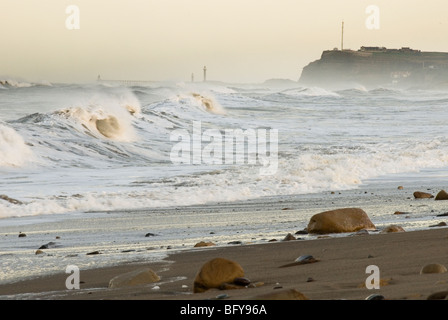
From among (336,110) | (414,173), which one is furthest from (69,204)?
(336,110)

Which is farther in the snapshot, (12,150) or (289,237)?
(12,150)

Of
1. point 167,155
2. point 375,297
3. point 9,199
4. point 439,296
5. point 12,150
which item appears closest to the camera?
point 439,296

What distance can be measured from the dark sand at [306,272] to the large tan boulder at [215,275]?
53 mm

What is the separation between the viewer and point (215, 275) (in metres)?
4.12

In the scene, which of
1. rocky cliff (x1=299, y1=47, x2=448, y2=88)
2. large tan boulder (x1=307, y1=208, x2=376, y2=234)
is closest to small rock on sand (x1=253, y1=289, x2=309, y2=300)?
large tan boulder (x1=307, y1=208, x2=376, y2=234)

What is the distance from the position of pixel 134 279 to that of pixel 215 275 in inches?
30.1

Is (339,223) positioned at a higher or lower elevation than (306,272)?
lower

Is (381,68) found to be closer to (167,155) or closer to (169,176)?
(167,155)

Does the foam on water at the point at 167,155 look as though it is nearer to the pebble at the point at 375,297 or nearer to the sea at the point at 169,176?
the sea at the point at 169,176

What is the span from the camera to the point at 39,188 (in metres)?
12.0

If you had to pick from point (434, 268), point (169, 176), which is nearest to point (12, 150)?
point (169, 176)

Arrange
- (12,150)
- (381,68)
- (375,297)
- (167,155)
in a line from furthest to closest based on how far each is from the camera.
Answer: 1. (381,68)
2. (167,155)
3. (12,150)
4. (375,297)

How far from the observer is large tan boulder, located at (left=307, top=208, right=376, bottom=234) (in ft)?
22.9

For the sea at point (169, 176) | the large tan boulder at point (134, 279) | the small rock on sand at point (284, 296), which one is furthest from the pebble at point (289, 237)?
the small rock on sand at point (284, 296)
